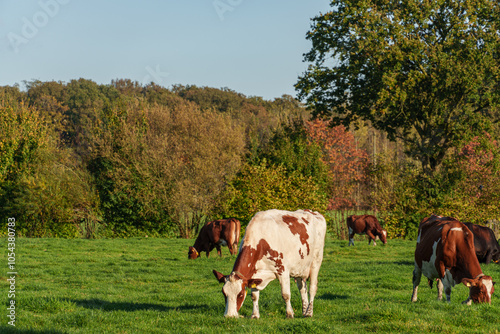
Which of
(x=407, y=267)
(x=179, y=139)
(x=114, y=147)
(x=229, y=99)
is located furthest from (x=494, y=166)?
(x=229, y=99)

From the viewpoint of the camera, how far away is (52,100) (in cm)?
8238

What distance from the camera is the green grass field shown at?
912cm

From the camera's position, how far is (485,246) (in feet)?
70.6

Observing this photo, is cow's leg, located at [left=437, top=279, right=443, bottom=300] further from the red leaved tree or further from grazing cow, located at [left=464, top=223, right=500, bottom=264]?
the red leaved tree

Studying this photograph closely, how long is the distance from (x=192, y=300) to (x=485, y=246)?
14.3 metres

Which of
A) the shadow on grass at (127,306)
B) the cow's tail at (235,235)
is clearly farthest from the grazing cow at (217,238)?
the shadow on grass at (127,306)

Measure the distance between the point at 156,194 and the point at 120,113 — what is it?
8044 millimetres

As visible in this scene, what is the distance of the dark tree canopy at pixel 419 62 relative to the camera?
1236 inches

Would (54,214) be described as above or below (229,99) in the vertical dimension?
below

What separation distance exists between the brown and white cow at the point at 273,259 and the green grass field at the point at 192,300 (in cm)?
46

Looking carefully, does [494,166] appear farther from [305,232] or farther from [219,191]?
[305,232]

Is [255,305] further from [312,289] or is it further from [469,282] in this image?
[469,282]

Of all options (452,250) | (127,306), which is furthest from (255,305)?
(452,250)

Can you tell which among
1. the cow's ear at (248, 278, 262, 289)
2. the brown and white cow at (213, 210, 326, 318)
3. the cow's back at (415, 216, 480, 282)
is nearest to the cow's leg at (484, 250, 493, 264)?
the cow's back at (415, 216, 480, 282)
